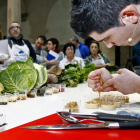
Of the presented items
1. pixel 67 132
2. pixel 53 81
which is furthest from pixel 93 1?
pixel 53 81

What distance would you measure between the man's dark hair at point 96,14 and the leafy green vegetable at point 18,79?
129 centimetres

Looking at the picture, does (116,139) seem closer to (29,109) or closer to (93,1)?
(93,1)

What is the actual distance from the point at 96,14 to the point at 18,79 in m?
1.40

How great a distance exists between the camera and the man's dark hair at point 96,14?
1.04 m

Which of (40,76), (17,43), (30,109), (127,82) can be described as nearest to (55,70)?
(40,76)

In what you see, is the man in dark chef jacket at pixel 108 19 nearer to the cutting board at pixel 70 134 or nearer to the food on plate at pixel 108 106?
the cutting board at pixel 70 134

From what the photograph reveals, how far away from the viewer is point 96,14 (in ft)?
3.49

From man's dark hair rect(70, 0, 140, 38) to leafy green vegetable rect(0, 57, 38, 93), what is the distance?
129 cm

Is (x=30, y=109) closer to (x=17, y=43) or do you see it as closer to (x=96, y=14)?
(x=96, y=14)

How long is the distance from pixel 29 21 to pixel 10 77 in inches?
438

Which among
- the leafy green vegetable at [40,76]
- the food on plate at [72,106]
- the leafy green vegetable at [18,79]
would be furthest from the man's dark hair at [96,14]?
the leafy green vegetable at [40,76]

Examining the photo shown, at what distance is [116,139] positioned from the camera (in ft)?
3.39

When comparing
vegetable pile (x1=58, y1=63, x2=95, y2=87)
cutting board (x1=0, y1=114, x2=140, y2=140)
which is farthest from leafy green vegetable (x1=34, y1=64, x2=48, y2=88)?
cutting board (x1=0, y1=114, x2=140, y2=140)

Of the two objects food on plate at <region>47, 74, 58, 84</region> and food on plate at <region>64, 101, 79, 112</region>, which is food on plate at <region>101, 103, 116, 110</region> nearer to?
food on plate at <region>64, 101, 79, 112</region>
